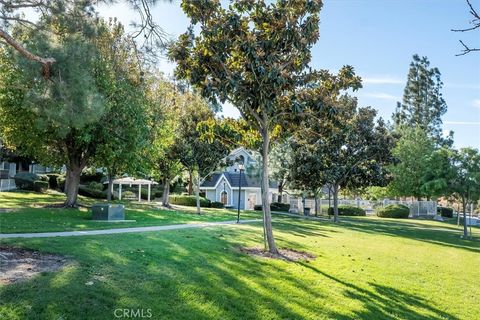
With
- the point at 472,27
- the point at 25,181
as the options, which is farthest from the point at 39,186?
the point at 472,27

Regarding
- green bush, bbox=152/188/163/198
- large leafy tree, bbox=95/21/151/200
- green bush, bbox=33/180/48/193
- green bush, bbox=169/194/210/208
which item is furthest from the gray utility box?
green bush, bbox=152/188/163/198

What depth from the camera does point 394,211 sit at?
1607 inches

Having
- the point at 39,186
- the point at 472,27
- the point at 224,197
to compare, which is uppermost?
the point at 472,27

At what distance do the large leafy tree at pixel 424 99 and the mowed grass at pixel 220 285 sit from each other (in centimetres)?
5184

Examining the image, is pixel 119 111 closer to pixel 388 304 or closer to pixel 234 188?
pixel 388 304

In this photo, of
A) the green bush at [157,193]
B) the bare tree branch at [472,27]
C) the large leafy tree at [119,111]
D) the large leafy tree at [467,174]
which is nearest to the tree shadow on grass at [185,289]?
the bare tree branch at [472,27]

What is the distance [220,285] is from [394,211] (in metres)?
37.9

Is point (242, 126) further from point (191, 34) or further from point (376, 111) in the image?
point (376, 111)

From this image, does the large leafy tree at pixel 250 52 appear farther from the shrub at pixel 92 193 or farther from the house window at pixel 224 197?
the house window at pixel 224 197

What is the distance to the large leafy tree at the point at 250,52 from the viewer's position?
34.0ft

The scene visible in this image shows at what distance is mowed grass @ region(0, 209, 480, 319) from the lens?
5465 mm

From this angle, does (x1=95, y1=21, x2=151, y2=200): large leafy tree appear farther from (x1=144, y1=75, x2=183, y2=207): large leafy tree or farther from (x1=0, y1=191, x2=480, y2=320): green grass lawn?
(x1=0, y1=191, x2=480, y2=320): green grass lawn

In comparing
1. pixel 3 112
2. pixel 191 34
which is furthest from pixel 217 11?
pixel 3 112

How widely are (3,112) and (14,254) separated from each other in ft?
43.7
